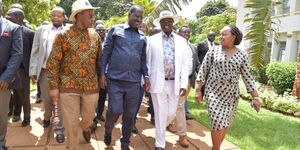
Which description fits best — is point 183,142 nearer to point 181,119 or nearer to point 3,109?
point 181,119

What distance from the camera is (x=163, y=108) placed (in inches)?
161

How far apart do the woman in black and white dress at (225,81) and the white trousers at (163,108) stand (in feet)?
1.93

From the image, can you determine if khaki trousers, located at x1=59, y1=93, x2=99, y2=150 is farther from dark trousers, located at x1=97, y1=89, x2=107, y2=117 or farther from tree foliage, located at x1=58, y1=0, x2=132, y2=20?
tree foliage, located at x1=58, y1=0, x2=132, y2=20

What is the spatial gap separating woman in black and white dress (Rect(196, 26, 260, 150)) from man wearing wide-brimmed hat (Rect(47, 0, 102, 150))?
1.67 m

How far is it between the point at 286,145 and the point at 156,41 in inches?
127

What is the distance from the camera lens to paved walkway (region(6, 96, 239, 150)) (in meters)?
4.27

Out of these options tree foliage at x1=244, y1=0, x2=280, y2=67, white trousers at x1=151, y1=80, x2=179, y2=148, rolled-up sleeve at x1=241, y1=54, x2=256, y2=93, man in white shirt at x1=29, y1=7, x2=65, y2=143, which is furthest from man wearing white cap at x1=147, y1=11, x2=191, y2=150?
tree foliage at x1=244, y1=0, x2=280, y2=67

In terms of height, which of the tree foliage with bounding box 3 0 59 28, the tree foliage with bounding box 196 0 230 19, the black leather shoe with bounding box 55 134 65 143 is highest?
Result: the tree foliage with bounding box 196 0 230 19

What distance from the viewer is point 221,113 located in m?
3.69

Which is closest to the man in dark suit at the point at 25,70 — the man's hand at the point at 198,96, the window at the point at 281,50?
the man's hand at the point at 198,96

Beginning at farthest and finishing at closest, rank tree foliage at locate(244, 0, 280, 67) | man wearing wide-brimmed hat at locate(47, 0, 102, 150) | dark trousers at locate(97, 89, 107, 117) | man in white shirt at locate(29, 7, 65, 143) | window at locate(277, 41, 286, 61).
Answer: window at locate(277, 41, 286, 61) < tree foliage at locate(244, 0, 280, 67) < dark trousers at locate(97, 89, 107, 117) < man in white shirt at locate(29, 7, 65, 143) < man wearing wide-brimmed hat at locate(47, 0, 102, 150)

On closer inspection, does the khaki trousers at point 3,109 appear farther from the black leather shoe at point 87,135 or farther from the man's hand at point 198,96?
the man's hand at point 198,96

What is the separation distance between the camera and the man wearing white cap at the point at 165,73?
4062mm

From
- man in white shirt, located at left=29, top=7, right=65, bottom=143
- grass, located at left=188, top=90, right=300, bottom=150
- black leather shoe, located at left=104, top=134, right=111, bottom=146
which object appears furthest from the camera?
grass, located at left=188, top=90, right=300, bottom=150
